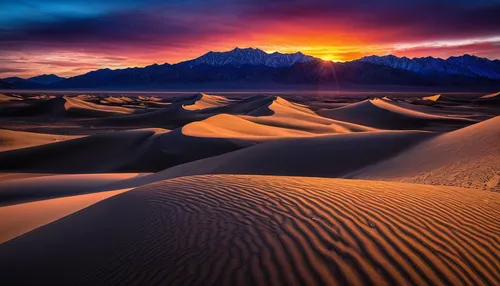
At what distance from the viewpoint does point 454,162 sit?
9.23 m

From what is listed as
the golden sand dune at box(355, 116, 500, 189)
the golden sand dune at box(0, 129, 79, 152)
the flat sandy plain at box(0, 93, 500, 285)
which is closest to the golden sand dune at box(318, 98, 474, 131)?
the golden sand dune at box(355, 116, 500, 189)

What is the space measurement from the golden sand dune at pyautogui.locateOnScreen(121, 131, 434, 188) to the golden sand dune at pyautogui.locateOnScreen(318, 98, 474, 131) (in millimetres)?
14726

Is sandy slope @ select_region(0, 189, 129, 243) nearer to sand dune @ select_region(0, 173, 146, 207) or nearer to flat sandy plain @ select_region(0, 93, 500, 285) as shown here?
flat sandy plain @ select_region(0, 93, 500, 285)

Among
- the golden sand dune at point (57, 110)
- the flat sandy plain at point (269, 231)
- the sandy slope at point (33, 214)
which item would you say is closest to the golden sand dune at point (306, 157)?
the flat sandy plain at point (269, 231)

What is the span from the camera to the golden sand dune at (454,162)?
24.5ft

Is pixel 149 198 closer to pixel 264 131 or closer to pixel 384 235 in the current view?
pixel 384 235

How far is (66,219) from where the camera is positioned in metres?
5.22

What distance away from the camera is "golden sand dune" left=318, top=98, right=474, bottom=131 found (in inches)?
1125

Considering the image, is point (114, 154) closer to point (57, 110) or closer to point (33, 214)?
point (33, 214)

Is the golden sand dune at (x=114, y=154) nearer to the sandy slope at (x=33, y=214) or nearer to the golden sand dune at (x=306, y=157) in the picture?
the golden sand dune at (x=306, y=157)

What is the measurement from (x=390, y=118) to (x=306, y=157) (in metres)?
23.7

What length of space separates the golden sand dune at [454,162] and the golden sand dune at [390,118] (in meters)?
15.7

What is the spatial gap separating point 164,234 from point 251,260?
1.25 metres

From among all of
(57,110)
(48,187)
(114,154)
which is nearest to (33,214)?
Result: (48,187)
